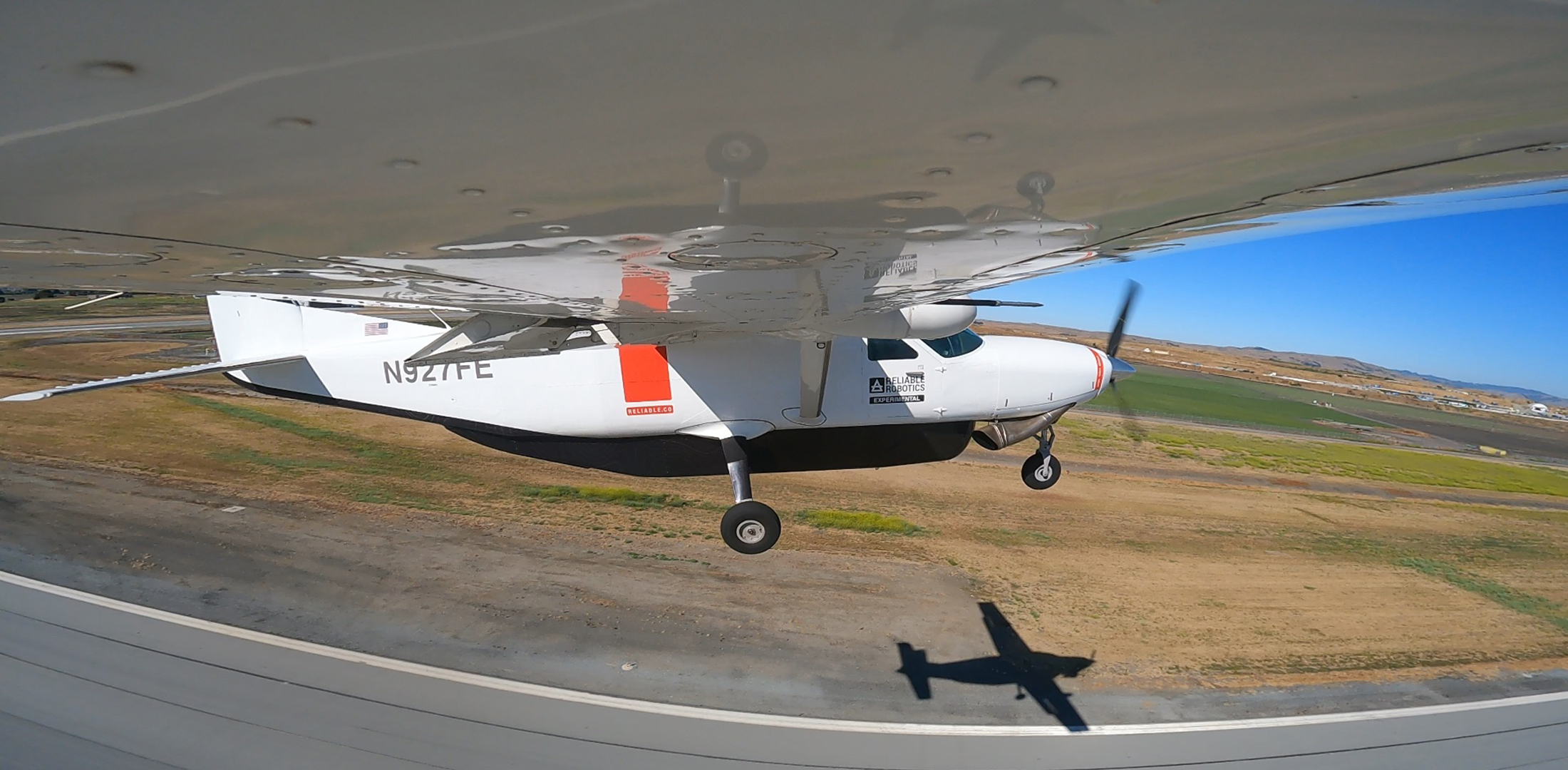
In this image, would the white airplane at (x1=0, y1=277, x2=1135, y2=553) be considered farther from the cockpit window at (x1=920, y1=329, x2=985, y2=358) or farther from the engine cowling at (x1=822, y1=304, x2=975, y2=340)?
the engine cowling at (x1=822, y1=304, x2=975, y2=340)

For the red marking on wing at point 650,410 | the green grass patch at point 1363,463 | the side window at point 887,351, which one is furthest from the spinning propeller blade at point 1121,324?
the green grass patch at point 1363,463

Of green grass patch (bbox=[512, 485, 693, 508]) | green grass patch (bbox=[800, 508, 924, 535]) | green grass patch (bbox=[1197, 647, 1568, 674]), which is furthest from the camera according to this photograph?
green grass patch (bbox=[512, 485, 693, 508])

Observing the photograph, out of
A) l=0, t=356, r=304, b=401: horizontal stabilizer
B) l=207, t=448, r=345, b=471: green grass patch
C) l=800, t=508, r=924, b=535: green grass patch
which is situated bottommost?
l=207, t=448, r=345, b=471: green grass patch

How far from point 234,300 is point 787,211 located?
32.7 feet

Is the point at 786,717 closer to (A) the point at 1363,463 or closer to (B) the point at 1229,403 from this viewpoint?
(A) the point at 1363,463

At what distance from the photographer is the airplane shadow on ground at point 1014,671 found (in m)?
6.35

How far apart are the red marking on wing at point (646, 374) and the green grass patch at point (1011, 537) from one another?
5.79 m

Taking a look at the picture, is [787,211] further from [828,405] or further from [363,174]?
[828,405]

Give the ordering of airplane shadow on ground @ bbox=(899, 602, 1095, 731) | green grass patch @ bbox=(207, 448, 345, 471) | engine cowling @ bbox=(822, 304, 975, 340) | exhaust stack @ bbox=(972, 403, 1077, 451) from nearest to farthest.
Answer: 1. engine cowling @ bbox=(822, 304, 975, 340)
2. airplane shadow on ground @ bbox=(899, 602, 1095, 731)
3. exhaust stack @ bbox=(972, 403, 1077, 451)
4. green grass patch @ bbox=(207, 448, 345, 471)

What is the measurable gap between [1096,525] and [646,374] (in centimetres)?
840

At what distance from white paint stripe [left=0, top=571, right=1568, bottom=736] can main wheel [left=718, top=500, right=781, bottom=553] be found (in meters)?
2.01

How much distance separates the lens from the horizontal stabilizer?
6637mm

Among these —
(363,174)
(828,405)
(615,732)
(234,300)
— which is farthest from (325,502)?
(363,174)

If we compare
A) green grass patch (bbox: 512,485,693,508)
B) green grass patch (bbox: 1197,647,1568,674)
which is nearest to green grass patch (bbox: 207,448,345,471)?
green grass patch (bbox: 512,485,693,508)
